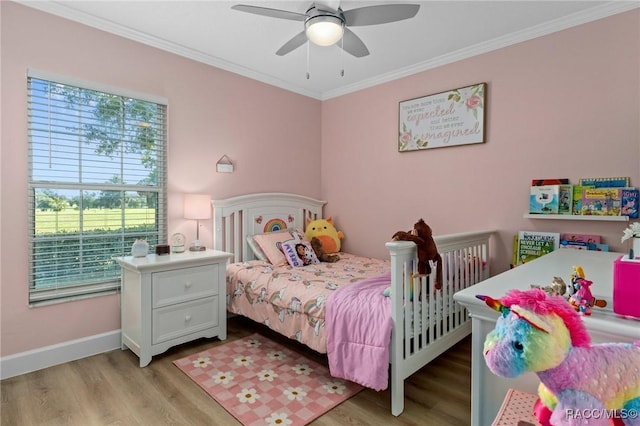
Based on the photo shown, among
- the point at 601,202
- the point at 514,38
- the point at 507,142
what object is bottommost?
the point at 601,202

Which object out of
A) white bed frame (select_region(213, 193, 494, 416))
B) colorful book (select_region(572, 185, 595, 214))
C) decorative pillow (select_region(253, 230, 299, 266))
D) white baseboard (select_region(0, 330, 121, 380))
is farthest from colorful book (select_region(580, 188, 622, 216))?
white baseboard (select_region(0, 330, 121, 380))

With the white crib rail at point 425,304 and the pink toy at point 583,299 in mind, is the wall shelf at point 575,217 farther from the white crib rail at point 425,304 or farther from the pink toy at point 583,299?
the pink toy at point 583,299

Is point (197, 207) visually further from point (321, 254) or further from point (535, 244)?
point (535, 244)

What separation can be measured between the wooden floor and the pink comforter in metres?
0.19

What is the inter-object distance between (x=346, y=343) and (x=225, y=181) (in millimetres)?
1980

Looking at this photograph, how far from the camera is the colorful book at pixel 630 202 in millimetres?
2164

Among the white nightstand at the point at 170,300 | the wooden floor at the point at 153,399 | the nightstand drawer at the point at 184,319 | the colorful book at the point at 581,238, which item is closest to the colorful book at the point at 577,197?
the colorful book at the point at 581,238

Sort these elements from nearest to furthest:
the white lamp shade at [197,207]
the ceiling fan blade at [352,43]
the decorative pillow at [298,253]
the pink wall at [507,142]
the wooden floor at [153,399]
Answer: the wooden floor at [153,399]
the ceiling fan blade at [352,43]
the pink wall at [507,142]
the white lamp shade at [197,207]
the decorative pillow at [298,253]

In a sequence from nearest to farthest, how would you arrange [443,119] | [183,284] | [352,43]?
[352,43], [183,284], [443,119]

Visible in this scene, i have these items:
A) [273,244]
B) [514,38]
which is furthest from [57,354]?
[514,38]

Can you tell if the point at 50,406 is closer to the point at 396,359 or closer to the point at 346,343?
the point at 346,343

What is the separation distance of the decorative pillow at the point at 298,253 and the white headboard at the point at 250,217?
1.37 feet

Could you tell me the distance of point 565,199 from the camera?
7.90ft

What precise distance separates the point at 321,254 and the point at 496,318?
2.52 metres
